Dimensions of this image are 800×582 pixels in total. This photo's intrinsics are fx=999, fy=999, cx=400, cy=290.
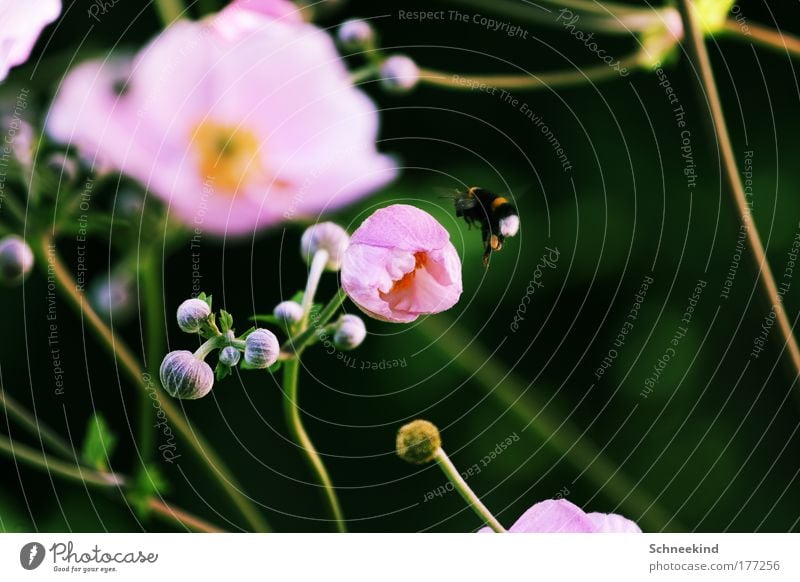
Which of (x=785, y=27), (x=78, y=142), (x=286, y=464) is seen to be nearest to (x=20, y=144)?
(x=78, y=142)

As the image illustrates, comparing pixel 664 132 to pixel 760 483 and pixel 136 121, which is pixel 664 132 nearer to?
pixel 760 483

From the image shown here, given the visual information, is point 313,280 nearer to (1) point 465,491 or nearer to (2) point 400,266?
(2) point 400,266

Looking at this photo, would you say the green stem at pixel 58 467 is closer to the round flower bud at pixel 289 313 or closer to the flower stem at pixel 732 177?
the round flower bud at pixel 289 313

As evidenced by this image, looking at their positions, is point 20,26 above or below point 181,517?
above

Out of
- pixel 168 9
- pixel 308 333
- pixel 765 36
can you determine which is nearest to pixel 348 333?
pixel 308 333

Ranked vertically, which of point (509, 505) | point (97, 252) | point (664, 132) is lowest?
point (509, 505)

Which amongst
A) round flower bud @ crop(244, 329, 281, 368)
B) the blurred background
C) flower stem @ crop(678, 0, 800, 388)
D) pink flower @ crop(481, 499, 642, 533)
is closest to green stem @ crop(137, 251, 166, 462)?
the blurred background

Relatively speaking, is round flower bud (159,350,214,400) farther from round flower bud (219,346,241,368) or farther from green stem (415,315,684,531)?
green stem (415,315,684,531)
